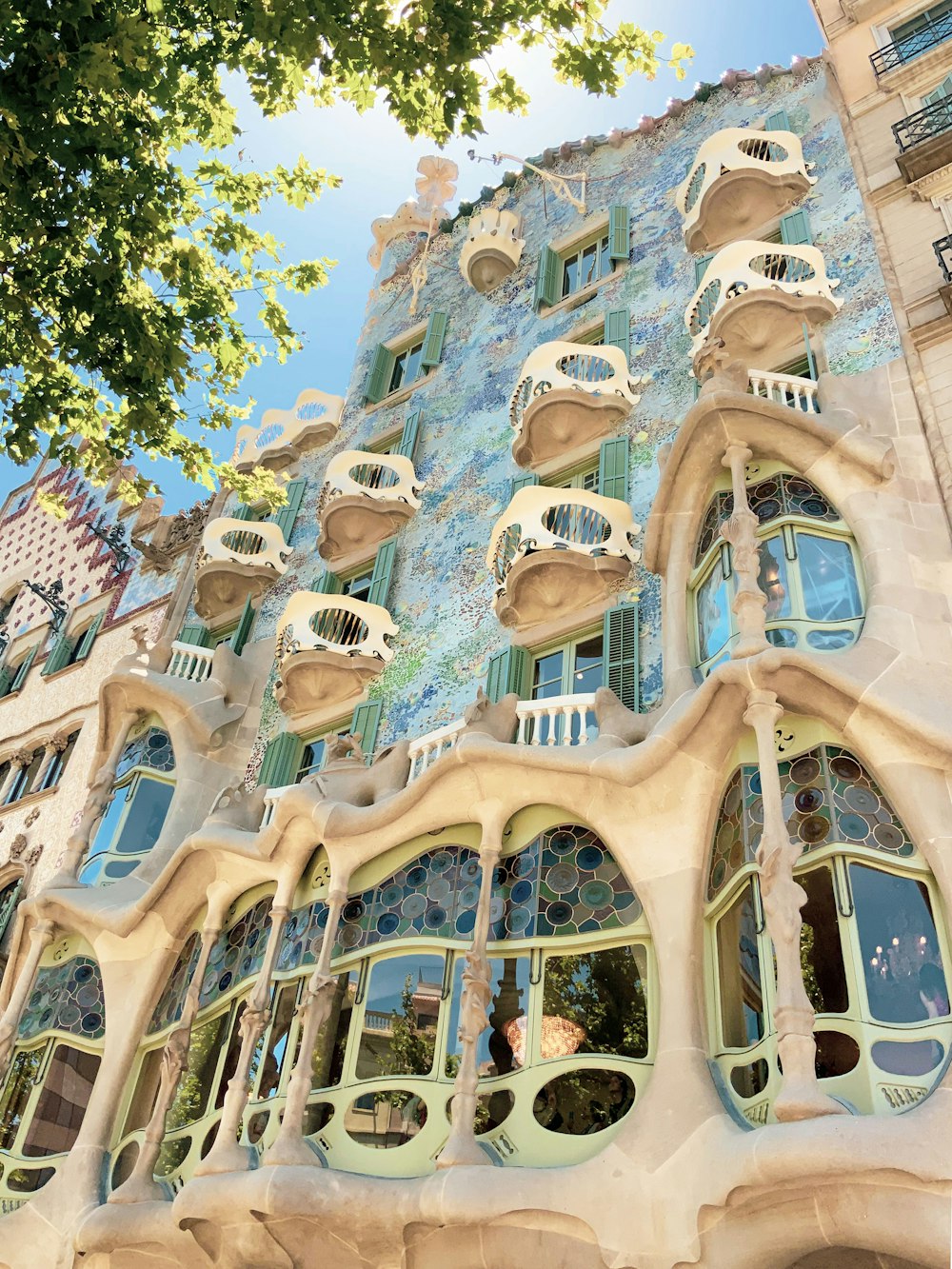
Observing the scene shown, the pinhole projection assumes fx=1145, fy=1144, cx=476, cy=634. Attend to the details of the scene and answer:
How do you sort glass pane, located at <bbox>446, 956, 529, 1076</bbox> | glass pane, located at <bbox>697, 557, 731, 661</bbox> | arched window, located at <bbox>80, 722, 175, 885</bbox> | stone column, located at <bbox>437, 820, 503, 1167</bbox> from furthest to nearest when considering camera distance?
arched window, located at <bbox>80, 722, 175, 885</bbox>
glass pane, located at <bbox>697, 557, 731, 661</bbox>
glass pane, located at <bbox>446, 956, 529, 1076</bbox>
stone column, located at <bbox>437, 820, 503, 1167</bbox>

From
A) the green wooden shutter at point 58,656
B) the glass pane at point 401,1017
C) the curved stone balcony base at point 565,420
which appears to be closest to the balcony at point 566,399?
the curved stone balcony base at point 565,420

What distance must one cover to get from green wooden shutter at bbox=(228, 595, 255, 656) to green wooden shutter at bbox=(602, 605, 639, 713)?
652 cm

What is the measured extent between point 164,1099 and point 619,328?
11.2 meters

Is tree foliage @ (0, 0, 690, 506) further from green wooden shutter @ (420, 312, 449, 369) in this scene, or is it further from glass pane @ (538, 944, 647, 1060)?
green wooden shutter @ (420, 312, 449, 369)

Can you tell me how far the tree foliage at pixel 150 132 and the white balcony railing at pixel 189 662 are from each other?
5.59 m

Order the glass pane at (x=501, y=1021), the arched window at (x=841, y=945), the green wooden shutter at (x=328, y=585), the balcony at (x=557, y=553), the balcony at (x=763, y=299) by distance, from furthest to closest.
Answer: the green wooden shutter at (x=328, y=585)
the balcony at (x=763, y=299)
the balcony at (x=557, y=553)
the glass pane at (x=501, y=1021)
the arched window at (x=841, y=945)

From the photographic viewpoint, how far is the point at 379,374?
19906mm

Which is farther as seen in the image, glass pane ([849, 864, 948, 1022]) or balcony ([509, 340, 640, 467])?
balcony ([509, 340, 640, 467])

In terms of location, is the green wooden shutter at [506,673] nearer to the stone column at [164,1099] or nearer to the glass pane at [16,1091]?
the stone column at [164,1099]

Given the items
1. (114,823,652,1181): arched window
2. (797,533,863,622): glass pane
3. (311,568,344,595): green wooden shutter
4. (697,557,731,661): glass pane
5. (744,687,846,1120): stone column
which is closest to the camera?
(744,687,846,1120): stone column

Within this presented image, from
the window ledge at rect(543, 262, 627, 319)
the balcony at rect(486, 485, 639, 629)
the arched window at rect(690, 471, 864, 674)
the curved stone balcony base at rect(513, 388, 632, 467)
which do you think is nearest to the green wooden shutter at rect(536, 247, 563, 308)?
the window ledge at rect(543, 262, 627, 319)

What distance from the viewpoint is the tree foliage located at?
27.1ft

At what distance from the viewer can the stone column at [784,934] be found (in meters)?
6.93

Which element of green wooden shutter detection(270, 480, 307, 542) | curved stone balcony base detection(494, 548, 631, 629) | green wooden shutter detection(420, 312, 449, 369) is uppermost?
green wooden shutter detection(420, 312, 449, 369)
